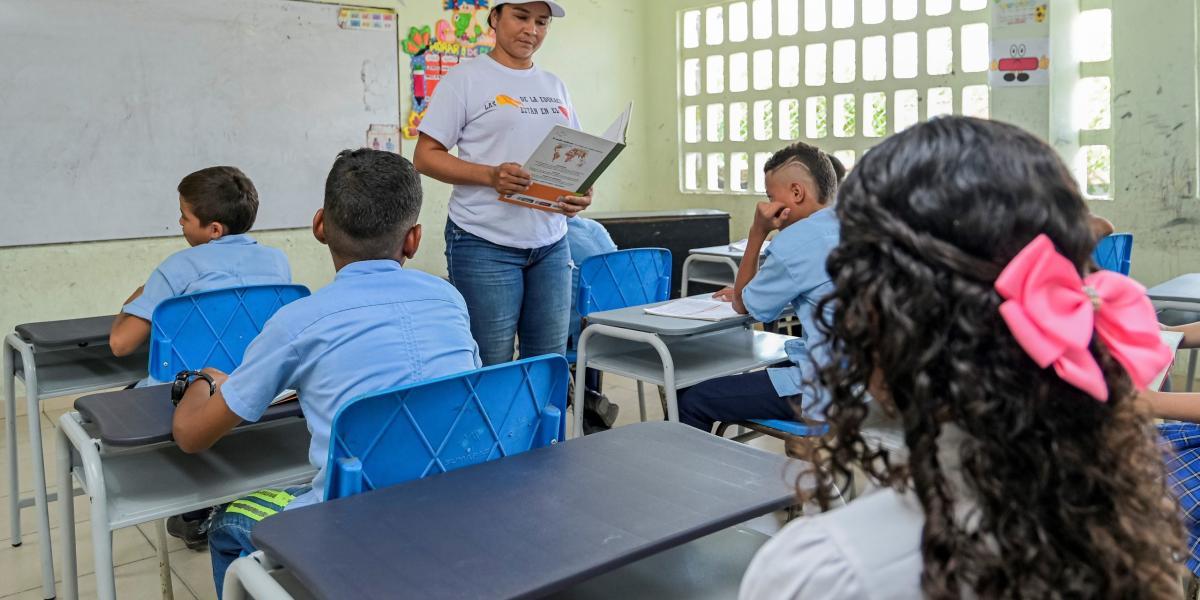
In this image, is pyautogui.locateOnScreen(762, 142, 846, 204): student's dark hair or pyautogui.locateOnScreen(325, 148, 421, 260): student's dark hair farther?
pyautogui.locateOnScreen(762, 142, 846, 204): student's dark hair

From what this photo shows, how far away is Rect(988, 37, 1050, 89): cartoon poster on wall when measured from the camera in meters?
4.29

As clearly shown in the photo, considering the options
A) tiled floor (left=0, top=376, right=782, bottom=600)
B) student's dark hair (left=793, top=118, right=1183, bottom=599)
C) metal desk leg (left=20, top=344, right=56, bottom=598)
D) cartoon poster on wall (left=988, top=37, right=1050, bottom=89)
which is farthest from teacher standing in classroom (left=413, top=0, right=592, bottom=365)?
cartoon poster on wall (left=988, top=37, right=1050, bottom=89)

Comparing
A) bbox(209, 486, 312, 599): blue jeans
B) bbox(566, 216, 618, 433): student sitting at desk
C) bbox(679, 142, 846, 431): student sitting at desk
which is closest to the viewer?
bbox(209, 486, 312, 599): blue jeans

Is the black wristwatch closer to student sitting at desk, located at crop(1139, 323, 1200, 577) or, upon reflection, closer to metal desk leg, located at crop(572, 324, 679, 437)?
metal desk leg, located at crop(572, 324, 679, 437)

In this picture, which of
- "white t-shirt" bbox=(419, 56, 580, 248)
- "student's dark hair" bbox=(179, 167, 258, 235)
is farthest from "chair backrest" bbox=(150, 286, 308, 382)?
"white t-shirt" bbox=(419, 56, 580, 248)

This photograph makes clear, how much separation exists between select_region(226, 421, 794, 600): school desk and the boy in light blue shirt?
1588 mm

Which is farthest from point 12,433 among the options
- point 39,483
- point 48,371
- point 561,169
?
point 561,169

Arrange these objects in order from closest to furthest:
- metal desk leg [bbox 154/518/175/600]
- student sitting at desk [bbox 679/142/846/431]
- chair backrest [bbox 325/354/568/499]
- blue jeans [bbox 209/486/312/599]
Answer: chair backrest [bbox 325/354/568/499], blue jeans [bbox 209/486/312/599], metal desk leg [bbox 154/518/175/600], student sitting at desk [bbox 679/142/846/431]

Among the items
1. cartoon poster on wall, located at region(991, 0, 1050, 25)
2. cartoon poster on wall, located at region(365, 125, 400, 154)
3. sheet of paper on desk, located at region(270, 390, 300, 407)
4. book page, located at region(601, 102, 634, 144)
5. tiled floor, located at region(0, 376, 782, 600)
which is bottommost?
tiled floor, located at region(0, 376, 782, 600)

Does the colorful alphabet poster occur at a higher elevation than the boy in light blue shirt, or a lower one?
higher

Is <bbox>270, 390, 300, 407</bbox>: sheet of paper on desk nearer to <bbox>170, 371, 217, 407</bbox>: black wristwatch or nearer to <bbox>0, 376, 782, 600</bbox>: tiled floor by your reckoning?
<bbox>170, 371, 217, 407</bbox>: black wristwatch

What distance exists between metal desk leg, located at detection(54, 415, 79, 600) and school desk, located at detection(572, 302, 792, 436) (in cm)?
132

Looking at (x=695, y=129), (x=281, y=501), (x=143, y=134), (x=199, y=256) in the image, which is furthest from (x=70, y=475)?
(x=695, y=129)

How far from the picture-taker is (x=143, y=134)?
450 centimetres
